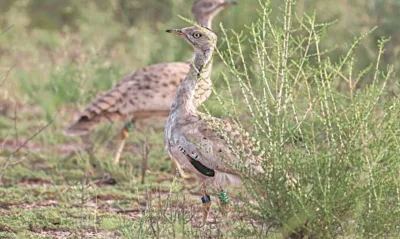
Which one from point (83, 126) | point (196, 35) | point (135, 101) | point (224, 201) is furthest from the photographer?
point (135, 101)

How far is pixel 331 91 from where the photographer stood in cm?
387

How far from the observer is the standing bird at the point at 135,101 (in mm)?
6570

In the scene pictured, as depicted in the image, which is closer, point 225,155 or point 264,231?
point 264,231

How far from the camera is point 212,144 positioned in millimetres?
4566

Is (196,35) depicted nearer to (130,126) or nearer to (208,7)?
(130,126)

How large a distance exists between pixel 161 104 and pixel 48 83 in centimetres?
201

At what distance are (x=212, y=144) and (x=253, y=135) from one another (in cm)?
59

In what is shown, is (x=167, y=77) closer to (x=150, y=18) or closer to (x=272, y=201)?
(x=272, y=201)

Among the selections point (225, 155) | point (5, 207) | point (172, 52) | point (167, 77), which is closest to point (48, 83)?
point (172, 52)

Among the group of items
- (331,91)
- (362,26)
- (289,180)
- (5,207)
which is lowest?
(5,207)

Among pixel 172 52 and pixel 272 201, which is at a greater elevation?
pixel 172 52

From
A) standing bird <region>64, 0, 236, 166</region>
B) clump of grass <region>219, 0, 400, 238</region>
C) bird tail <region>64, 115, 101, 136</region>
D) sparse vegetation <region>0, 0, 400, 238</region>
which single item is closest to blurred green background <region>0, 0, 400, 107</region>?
sparse vegetation <region>0, 0, 400, 238</region>

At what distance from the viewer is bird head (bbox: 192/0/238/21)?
7.45 m

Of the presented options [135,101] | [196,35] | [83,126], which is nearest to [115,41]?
[135,101]
